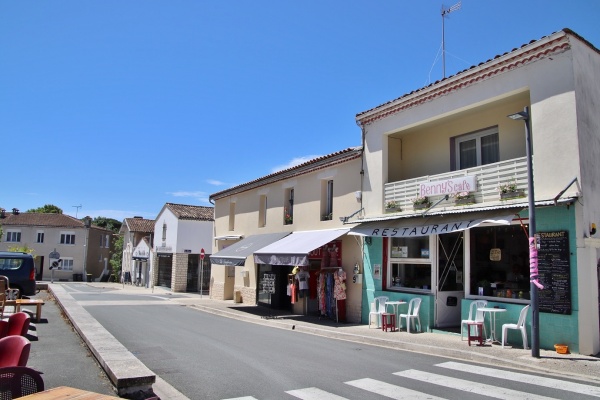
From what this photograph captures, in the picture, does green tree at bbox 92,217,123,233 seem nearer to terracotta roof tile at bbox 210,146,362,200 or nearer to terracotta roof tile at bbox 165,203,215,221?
terracotta roof tile at bbox 165,203,215,221

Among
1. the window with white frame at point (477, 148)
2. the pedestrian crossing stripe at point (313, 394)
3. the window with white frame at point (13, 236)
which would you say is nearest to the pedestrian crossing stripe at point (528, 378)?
the pedestrian crossing stripe at point (313, 394)

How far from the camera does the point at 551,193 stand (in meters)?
9.71

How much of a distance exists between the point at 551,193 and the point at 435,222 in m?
2.93

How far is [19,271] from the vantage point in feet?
54.8

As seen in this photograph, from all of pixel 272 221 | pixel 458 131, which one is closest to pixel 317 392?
pixel 458 131

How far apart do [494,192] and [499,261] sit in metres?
1.95

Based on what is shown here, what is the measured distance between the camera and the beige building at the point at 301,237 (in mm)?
15086

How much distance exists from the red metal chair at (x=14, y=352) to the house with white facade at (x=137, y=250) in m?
34.1

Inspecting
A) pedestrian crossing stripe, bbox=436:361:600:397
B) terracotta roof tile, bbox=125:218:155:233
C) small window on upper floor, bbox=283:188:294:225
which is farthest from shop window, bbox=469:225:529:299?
terracotta roof tile, bbox=125:218:155:233

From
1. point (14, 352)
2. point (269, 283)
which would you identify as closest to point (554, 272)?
point (14, 352)

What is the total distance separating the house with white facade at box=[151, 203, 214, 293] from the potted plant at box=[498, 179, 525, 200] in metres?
24.0

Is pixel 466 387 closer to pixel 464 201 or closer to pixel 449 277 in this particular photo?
pixel 464 201

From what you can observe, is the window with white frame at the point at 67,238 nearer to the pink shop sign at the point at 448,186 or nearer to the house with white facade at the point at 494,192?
the house with white facade at the point at 494,192

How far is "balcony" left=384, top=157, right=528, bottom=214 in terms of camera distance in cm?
1045
